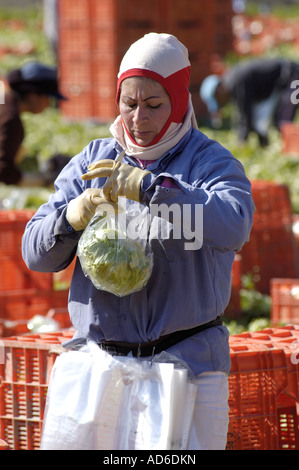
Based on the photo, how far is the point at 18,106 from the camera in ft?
22.8

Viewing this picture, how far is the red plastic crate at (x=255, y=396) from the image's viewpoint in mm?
3348

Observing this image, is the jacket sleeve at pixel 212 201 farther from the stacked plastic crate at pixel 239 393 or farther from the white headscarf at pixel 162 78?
the stacked plastic crate at pixel 239 393

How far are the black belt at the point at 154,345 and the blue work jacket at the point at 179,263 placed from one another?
18mm

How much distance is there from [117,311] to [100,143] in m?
0.58

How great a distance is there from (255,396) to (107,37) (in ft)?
41.2

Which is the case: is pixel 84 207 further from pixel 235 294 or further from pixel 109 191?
pixel 235 294

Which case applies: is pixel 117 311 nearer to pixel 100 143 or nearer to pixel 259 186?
pixel 100 143

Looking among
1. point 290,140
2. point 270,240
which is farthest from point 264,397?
point 290,140

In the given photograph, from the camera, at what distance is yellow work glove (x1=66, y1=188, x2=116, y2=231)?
253 cm

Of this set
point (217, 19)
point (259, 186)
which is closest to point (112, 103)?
point (217, 19)

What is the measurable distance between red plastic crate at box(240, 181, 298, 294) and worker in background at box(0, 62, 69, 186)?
178 cm

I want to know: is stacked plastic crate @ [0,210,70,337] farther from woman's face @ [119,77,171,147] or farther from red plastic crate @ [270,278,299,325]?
woman's face @ [119,77,171,147]

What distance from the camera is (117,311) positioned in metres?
2.67

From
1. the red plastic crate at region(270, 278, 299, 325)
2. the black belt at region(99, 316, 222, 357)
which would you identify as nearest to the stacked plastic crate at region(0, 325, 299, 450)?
the black belt at region(99, 316, 222, 357)
